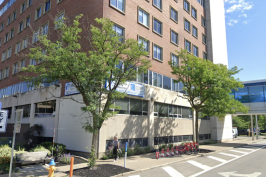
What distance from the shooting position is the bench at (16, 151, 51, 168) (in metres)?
11.2

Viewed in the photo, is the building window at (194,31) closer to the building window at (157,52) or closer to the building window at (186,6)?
the building window at (186,6)

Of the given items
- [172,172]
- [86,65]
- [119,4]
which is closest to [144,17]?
[119,4]

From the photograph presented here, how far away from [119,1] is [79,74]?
10.3 m

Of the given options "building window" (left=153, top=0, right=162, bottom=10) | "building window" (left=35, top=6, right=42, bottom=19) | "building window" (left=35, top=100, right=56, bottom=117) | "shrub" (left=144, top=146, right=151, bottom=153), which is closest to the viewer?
"shrub" (left=144, top=146, right=151, bottom=153)

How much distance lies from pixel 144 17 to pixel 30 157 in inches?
628

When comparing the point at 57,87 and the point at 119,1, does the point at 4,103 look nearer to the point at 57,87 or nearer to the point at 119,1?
the point at 57,87

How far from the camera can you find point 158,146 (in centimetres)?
1977

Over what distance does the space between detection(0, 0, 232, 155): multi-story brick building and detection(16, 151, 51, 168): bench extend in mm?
3317

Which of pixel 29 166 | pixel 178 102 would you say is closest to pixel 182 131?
pixel 178 102

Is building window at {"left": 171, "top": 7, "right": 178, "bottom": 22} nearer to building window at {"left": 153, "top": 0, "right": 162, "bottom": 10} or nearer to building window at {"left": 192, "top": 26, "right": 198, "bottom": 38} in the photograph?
building window at {"left": 153, "top": 0, "right": 162, "bottom": 10}

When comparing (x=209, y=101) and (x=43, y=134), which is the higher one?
(x=209, y=101)

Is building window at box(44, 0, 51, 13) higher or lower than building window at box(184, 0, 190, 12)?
lower

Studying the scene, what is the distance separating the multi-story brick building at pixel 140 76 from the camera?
16703mm

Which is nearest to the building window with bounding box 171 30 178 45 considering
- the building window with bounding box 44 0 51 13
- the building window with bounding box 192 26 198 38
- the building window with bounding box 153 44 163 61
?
the building window with bounding box 153 44 163 61
